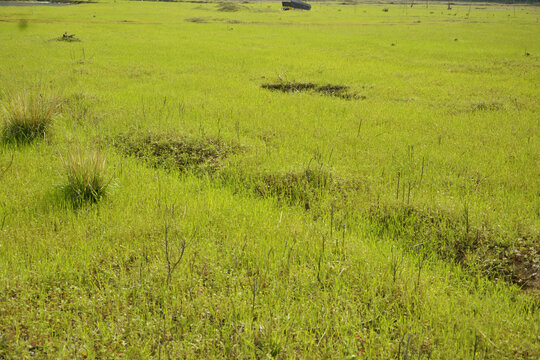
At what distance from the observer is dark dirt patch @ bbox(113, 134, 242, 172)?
22.4 feet

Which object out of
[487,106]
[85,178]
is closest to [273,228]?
[85,178]

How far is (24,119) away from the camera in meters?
7.30

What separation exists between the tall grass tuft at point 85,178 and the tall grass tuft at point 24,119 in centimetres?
268

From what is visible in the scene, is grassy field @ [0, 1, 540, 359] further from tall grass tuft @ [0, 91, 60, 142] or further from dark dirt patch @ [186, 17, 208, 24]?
dark dirt patch @ [186, 17, 208, 24]

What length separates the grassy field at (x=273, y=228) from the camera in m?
3.22

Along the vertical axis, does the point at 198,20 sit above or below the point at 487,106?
above

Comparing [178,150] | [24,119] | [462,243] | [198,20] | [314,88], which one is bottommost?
[462,243]

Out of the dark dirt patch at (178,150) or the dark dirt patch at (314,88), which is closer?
the dark dirt patch at (178,150)

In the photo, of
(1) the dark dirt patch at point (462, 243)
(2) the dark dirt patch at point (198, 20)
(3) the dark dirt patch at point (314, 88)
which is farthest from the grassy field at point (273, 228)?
(2) the dark dirt patch at point (198, 20)

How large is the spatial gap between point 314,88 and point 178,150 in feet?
20.9

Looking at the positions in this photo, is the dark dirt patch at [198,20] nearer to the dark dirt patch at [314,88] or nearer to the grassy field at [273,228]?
the dark dirt patch at [314,88]

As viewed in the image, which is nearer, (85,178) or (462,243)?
(462,243)

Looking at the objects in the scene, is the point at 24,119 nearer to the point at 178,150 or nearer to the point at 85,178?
the point at 178,150

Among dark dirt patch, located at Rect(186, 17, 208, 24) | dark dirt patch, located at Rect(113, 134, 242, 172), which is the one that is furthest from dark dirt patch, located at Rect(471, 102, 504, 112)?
dark dirt patch, located at Rect(186, 17, 208, 24)
